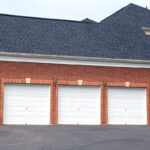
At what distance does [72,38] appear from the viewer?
84.4 feet

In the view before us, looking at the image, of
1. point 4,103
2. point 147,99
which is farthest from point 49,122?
point 147,99

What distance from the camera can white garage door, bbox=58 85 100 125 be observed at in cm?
2297

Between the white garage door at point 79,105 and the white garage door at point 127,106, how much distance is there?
0.95 meters

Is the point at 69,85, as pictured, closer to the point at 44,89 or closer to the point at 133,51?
the point at 44,89

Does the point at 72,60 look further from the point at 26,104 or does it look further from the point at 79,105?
the point at 26,104

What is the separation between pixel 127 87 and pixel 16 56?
7.40 m

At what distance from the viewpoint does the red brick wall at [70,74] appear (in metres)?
22.2

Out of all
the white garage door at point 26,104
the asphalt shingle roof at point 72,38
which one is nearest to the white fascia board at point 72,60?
the asphalt shingle roof at point 72,38

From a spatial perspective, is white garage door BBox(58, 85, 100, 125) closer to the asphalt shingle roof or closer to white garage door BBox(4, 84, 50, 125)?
white garage door BBox(4, 84, 50, 125)

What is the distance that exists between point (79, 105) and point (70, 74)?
1.99 m

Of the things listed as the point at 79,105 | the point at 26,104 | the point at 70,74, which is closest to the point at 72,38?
the point at 70,74

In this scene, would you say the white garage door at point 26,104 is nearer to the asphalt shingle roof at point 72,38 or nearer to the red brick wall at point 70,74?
the red brick wall at point 70,74

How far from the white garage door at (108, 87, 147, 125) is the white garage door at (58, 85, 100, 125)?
95 cm

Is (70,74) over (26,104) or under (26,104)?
over
